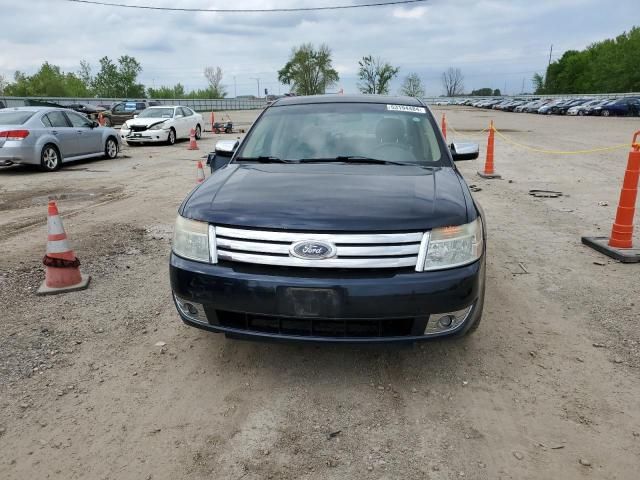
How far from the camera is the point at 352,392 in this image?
298cm

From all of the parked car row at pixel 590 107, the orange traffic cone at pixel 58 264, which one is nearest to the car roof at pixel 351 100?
the orange traffic cone at pixel 58 264

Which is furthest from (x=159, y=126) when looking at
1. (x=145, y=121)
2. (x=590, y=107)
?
(x=590, y=107)

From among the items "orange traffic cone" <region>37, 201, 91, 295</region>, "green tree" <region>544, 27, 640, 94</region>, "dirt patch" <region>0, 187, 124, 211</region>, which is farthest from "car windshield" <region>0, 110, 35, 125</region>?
"green tree" <region>544, 27, 640, 94</region>

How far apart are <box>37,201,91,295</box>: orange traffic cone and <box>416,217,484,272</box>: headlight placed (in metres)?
3.40

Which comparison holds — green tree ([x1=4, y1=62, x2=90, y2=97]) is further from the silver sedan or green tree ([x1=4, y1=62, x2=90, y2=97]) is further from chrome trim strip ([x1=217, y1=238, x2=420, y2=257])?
chrome trim strip ([x1=217, y1=238, x2=420, y2=257])

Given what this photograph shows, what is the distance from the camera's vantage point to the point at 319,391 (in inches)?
118

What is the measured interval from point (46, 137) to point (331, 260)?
1158cm

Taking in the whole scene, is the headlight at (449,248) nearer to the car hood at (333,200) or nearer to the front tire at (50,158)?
the car hood at (333,200)

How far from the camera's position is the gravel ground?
242 cm

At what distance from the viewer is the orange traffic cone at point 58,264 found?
14.9ft

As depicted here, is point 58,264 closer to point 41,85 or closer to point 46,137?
point 46,137

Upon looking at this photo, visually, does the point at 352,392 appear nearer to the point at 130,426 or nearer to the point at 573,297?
the point at 130,426

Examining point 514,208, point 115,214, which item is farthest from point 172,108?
point 514,208

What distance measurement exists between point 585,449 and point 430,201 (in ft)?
4.88
